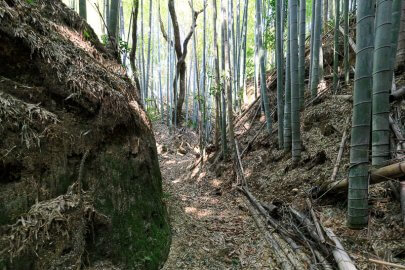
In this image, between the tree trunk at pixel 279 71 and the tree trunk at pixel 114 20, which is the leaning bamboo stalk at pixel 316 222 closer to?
the tree trunk at pixel 279 71

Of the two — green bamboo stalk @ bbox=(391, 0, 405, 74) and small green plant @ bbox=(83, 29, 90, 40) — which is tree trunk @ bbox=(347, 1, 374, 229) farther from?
small green plant @ bbox=(83, 29, 90, 40)

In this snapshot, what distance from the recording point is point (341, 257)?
2.26 meters

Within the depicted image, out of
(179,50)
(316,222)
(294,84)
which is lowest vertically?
(316,222)

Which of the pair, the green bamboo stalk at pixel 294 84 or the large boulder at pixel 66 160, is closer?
the large boulder at pixel 66 160

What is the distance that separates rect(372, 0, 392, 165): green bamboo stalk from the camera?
2727mm

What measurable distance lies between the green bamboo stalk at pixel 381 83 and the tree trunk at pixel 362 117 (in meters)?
0.22

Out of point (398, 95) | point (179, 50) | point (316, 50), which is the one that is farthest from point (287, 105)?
point (179, 50)

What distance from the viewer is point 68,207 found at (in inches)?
75.1

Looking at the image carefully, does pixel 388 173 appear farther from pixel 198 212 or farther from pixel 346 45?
pixel 346 45

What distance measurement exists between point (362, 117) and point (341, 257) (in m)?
1.22

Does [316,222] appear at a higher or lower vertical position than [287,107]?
lower

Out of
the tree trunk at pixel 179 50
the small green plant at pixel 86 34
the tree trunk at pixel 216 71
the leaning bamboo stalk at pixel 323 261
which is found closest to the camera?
the leaning bamboo stalk at pixel 323 261

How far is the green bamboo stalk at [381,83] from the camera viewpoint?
273 cm

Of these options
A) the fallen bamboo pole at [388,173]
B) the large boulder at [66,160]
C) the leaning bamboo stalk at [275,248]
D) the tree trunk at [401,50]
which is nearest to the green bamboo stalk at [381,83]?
the fallen bamboo pole at [388,173]
